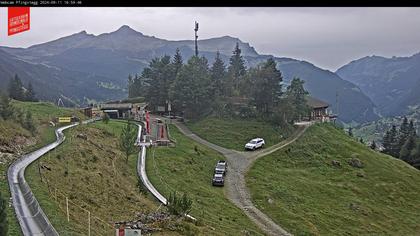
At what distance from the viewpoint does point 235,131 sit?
6391 centimetres

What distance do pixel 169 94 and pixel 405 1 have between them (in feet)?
224

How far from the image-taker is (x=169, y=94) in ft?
241

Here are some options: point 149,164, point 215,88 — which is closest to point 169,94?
point 215,88

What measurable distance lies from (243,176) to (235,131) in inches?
794

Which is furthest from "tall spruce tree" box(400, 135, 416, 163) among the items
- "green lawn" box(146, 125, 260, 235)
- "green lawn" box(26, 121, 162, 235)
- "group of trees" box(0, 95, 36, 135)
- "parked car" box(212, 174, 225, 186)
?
"group of trees" box(0, 95, 36, 135)

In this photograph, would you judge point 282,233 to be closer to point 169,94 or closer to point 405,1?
point 405,1

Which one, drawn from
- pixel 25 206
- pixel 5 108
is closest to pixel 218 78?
pixel 5 108

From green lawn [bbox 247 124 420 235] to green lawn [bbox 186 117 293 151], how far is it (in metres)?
4.11

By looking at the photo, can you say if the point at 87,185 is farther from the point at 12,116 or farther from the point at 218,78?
the point at 218,78

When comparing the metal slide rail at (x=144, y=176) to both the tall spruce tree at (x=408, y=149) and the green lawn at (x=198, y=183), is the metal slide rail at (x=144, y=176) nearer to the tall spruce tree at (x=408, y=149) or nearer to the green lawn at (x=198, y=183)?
the green lawn at (x=198, y=183)

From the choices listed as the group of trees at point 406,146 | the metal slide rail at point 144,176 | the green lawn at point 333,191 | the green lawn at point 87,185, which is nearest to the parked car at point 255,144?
the green lawn at point 333,191

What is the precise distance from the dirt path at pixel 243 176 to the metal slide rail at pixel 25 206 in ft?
55.2

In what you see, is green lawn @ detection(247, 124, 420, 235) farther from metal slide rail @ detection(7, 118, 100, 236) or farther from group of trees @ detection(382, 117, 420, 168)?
metal slide rail @ detection(7, 118, 100, 236)

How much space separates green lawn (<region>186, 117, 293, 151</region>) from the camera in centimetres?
5995
